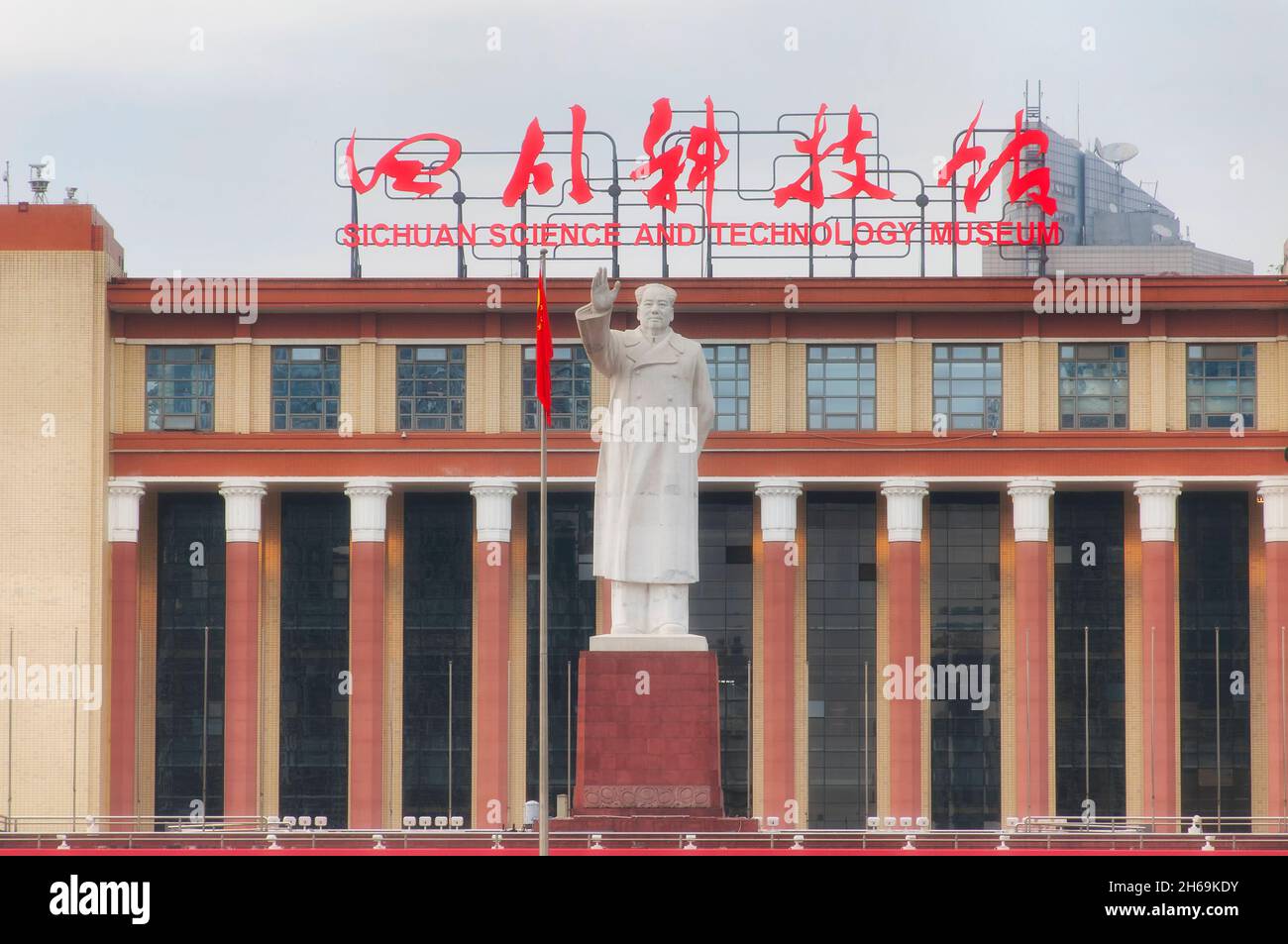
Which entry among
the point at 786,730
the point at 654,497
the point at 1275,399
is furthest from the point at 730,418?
the point at 654,497

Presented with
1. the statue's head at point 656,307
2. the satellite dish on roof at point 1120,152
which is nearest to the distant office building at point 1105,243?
the satellite dish on roof at point 1120,152

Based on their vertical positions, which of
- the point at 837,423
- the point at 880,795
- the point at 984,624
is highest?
the point at 837,423

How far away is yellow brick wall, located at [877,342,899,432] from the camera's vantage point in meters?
63.6

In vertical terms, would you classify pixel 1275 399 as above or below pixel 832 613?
above

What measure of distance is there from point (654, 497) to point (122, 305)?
21.7 meters

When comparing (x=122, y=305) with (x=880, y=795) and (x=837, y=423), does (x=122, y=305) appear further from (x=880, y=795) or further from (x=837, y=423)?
(x=880, y=795)

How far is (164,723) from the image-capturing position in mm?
64062

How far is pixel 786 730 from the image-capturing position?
206 ft

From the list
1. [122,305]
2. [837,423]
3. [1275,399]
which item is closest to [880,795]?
[837,423]

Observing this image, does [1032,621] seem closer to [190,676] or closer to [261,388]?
[261,388]

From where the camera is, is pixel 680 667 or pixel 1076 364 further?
pixel 1076 364

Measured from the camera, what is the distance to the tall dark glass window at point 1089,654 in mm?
63750

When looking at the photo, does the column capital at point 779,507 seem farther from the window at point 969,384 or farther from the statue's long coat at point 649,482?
the statue's long coat at point 649,482

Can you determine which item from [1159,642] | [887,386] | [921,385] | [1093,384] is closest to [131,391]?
[887,386]
